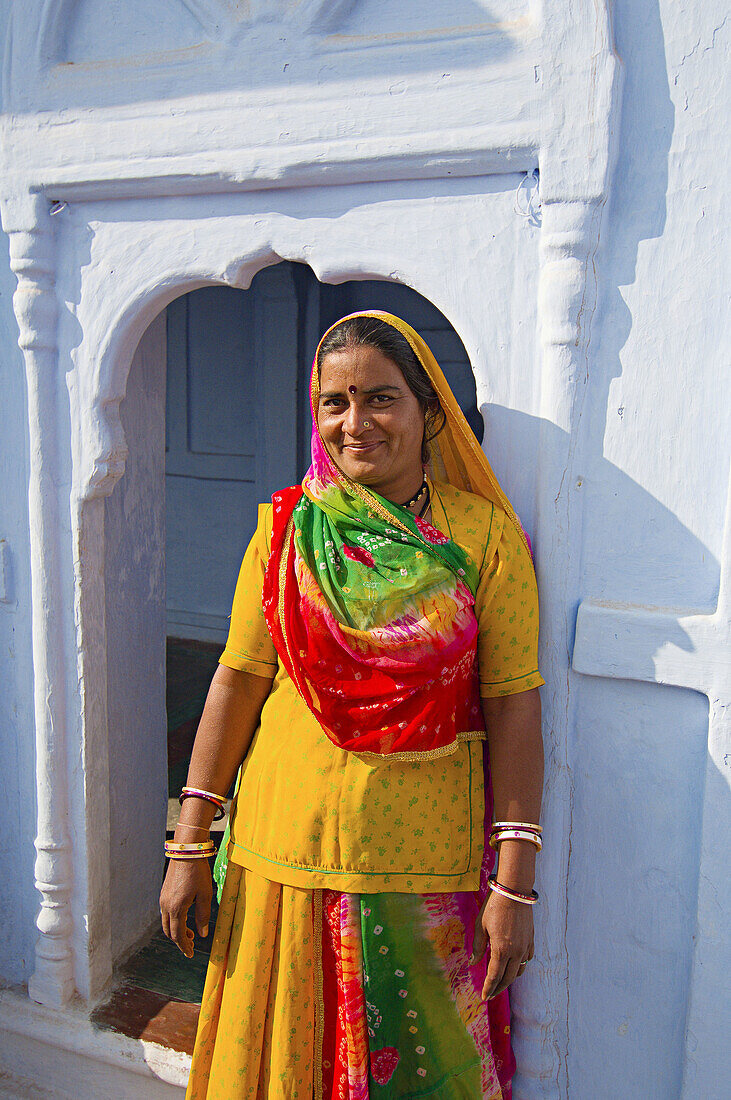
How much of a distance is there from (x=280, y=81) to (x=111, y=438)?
0.95 m

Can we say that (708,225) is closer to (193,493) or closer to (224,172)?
(224,172)

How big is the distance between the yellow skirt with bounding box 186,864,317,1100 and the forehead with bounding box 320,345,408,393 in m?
0.99

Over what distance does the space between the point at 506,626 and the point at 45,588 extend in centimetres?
132

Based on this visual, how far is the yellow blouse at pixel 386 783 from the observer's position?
151 cm

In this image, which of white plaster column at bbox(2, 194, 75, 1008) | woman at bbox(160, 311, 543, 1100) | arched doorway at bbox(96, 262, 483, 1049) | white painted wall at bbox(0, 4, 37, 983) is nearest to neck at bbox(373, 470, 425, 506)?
woman at bbox(160, 311, 543, 1100)

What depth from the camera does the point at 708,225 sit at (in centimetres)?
Result: 154

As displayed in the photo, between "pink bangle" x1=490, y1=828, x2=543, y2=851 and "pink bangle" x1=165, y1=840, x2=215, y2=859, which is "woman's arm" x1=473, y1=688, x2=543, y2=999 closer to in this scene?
"pink bangle" x1=490, y1=828, x2=543, y2=851

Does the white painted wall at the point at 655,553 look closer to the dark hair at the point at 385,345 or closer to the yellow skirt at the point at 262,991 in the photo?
the dark hair at the point at 385,345

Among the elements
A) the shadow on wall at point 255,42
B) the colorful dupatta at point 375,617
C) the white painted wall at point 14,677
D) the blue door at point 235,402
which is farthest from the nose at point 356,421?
the blue door at point 235,402

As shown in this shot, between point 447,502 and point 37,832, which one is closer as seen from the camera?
point 447,502

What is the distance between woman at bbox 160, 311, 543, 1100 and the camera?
1479 mm

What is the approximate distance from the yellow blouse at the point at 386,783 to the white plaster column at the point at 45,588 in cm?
82

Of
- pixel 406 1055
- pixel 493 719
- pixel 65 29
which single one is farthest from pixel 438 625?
pixel 65 29

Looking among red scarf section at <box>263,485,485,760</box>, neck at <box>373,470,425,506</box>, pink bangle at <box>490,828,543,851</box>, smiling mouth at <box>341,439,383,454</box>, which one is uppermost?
smiling mouth at <box>341,439,383,454</box>
